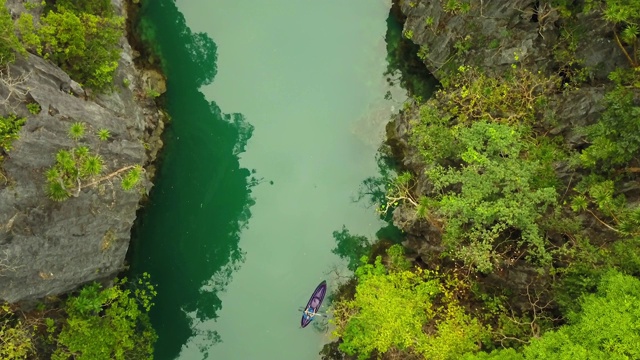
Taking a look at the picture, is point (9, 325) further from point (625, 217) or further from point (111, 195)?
point (625, 217)

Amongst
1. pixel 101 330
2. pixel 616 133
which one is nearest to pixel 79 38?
pixel 101 330

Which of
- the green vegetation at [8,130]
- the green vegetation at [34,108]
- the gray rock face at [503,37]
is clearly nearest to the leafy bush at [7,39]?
the green vegetation at [34,108]

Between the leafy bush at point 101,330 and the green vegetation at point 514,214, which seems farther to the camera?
the leafy bush at point 101,330

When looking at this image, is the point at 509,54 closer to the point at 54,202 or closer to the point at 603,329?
the point at 603,329

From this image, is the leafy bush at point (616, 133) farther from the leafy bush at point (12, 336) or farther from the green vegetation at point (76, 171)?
the leafy bush at point (12, 336)

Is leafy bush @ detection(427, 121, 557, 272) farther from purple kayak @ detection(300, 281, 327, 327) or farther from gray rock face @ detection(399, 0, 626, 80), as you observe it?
purple kayak @ detection(300, 281, 327, 327)

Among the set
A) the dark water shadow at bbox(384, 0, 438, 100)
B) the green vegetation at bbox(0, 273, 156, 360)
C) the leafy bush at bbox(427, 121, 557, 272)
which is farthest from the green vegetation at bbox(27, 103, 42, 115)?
the dark water shadow at bbox(384, 0, 438, 100)
